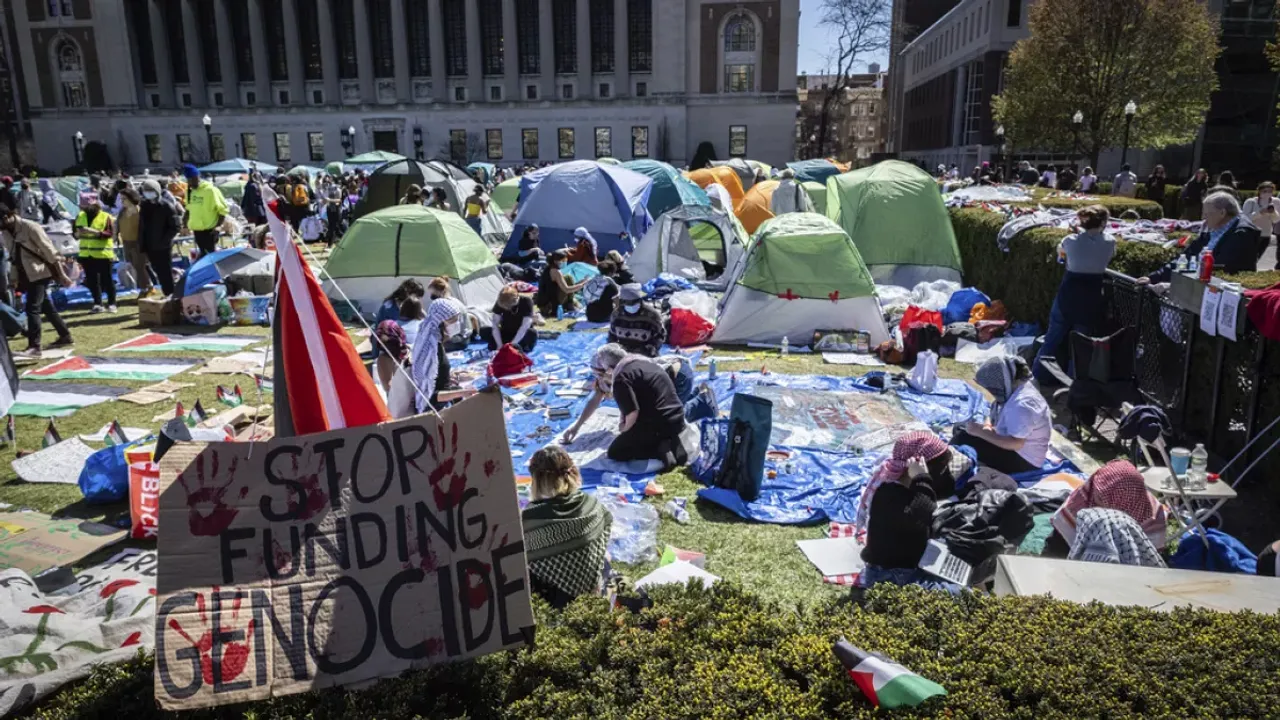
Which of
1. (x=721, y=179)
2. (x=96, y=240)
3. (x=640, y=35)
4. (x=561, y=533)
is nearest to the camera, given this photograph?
(x=561, y=533)

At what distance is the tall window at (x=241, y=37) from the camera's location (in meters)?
56.1

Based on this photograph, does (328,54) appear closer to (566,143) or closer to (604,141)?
(566,143)

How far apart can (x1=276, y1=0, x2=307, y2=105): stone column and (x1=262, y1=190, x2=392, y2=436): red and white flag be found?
195 ft

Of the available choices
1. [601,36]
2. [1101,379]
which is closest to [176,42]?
[601,36]

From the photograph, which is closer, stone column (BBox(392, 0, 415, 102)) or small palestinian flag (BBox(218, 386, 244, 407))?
small palestinian flag (BBox(218, 386, 244, 407))

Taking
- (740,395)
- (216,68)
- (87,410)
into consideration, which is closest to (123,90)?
(216,68)

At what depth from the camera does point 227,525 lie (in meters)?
2.88

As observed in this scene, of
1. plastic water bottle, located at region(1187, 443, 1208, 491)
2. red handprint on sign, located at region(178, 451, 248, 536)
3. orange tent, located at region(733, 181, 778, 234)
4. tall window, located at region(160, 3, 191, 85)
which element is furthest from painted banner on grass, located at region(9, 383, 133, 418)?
tall window, located at region(160, 3, 191, 85)

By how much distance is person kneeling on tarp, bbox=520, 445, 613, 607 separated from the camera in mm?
4066

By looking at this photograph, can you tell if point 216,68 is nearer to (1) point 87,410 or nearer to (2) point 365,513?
(1) point 87,410

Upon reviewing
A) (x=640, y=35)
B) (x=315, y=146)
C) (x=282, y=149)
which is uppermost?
(x=640, y=35)

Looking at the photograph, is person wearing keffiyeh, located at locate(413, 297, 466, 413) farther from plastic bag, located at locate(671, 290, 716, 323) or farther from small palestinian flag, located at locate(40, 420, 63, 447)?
plastic bag, located at locate(671, 290, 716, 323)

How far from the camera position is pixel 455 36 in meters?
55.4

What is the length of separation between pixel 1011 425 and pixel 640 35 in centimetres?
5275
